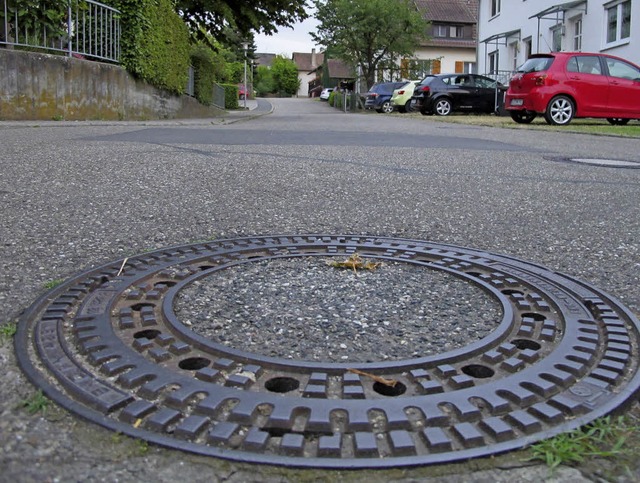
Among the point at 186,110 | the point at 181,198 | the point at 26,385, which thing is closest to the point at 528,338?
the point at 26,385

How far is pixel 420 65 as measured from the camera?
5231cm

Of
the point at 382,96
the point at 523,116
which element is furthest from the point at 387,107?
the point at 523,116

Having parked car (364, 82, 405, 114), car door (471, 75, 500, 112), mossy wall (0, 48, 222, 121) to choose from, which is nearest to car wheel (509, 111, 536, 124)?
car door (471, 75, 500, 112)

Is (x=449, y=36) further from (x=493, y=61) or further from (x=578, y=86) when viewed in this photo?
(x=578, y=86)

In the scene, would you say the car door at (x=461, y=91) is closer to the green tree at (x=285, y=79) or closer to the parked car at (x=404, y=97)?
the parked car at (x=404, y=97)

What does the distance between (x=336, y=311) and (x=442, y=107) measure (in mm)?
23091

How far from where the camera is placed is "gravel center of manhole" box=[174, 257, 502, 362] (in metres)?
2.01

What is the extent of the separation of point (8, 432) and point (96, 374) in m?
0.29

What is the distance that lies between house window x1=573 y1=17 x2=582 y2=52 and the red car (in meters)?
9.50

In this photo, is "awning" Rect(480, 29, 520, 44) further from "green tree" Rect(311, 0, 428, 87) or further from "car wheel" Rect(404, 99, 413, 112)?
"green tree" Rect(311, 0, 428, 87)

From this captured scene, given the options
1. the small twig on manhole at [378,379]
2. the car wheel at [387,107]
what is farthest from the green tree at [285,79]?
the small twig on manhole at [378,379]

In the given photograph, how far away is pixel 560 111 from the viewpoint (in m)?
15.6

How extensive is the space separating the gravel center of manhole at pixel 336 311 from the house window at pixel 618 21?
2130cm

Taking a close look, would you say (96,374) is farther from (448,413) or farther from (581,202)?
(581,202)
